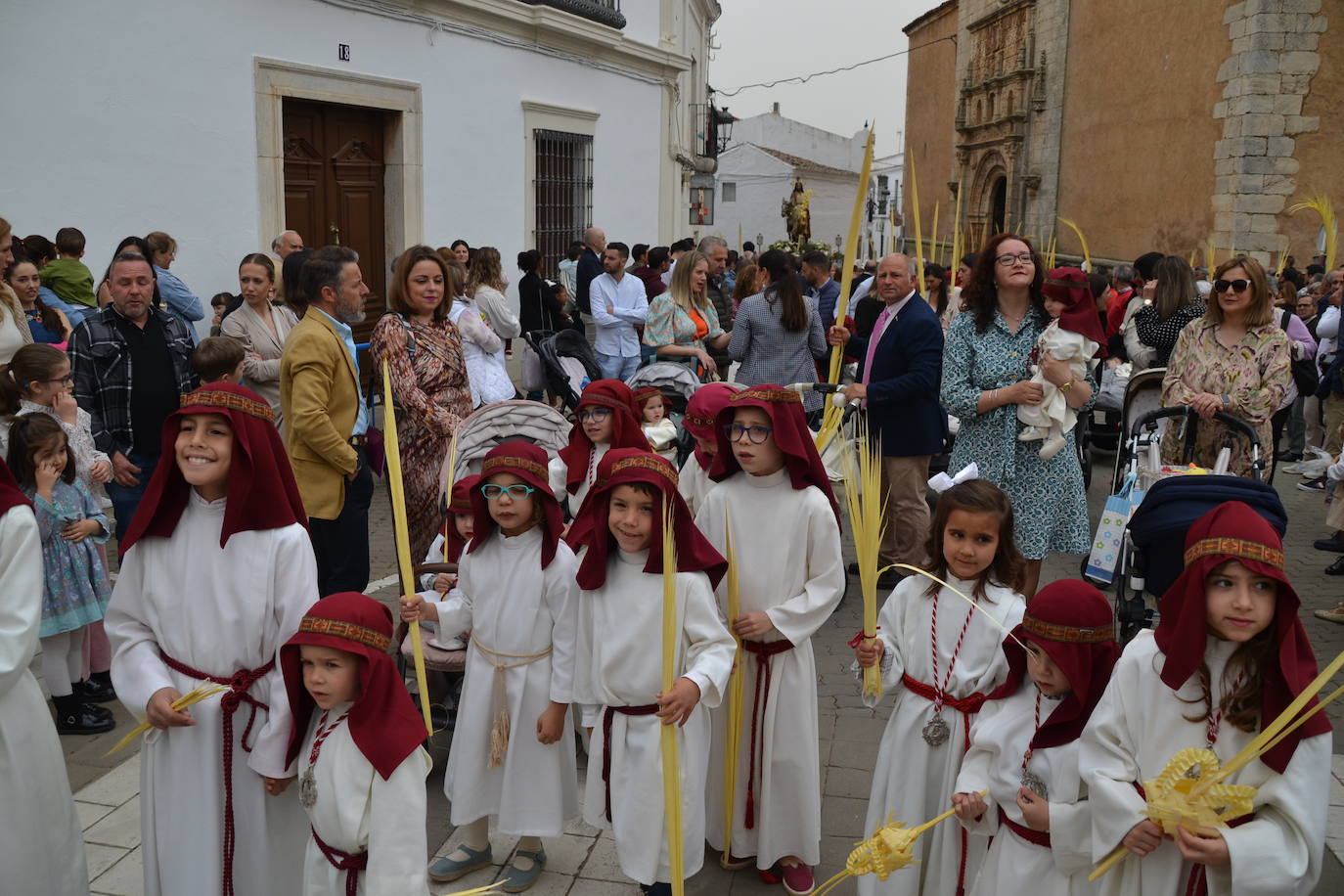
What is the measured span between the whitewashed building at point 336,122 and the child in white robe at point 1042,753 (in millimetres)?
7933

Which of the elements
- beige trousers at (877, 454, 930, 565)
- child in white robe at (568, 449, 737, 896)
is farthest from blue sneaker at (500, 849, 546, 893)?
beige trousers at (877, 454, 930, 565)

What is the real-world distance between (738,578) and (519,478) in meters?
0.83

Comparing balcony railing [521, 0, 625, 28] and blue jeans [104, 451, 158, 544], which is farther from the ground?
balcony railing [521, 0, 625, 28]

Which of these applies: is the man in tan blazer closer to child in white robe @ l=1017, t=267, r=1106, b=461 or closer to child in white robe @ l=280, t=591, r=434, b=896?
child in white robe @ l=280, t=591, r=434, b=896

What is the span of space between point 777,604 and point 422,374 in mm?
2686

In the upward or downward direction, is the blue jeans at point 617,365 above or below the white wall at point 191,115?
below

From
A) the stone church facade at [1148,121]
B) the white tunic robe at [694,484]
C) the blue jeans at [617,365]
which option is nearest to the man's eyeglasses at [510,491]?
the white tunic robe at [694,484]

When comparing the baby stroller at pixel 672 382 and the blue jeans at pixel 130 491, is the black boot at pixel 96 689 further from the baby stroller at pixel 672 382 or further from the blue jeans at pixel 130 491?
the baby stroller at pixel 672 382

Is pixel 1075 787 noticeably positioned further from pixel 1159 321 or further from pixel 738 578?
pixel 1159 321

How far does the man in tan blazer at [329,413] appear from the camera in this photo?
498 centimetres

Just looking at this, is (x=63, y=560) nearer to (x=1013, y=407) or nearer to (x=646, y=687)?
(x=646, y=687)

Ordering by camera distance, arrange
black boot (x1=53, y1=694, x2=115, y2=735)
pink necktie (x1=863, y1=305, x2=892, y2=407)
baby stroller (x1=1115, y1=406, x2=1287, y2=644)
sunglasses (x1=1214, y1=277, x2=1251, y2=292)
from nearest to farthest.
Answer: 1. baby stroller (x1=1115, y1=406, x2=1287, y2=644)
2. black boot (x1=53, y1=694, x2=115, y2=735)
3. sunglasses (x1=1214, y1=277, x2=1251, y2=292)
4. pink necktie (x1=863, y1=305, x2=892, y2=407)

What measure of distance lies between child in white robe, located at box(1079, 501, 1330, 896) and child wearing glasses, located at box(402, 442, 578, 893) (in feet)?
5.80

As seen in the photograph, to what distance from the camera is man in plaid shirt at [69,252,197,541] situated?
531cm
